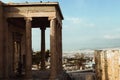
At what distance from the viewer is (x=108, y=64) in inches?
1235

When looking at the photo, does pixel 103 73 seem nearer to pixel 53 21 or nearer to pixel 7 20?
pixel 53 21

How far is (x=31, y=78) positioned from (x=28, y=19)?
5417mm

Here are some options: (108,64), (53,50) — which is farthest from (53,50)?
(108,64)

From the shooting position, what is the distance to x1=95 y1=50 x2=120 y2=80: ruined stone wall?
29500 millimetres

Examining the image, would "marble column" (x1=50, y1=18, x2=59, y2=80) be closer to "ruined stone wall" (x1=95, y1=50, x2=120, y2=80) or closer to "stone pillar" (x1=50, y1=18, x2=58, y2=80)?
"stone pillar" (x1=50, y1=18, x2=58, y2=80)

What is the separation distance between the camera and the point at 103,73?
32.1m

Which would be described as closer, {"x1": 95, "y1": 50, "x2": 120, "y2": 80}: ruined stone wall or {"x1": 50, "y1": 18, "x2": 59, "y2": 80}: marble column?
{"x1": 95, "y1": 50, "x2": 120, "y2": 80}: ruined stone wall

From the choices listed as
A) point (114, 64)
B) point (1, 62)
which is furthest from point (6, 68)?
point (114, 64)

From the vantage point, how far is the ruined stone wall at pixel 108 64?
2950cm

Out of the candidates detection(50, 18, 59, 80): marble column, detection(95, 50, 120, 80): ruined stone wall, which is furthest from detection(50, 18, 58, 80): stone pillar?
detection(95, 50, 120, 80): ruined stone wall

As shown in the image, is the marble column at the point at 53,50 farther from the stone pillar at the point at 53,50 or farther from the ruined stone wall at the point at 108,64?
the ruined stone wall at the point at 108,64

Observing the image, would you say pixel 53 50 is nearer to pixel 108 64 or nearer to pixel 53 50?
pixel 53 50

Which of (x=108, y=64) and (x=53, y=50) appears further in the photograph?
(x=53, y=50)

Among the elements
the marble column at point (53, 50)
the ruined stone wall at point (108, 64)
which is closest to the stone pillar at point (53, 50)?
the marble column at point (53, 50)
